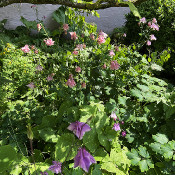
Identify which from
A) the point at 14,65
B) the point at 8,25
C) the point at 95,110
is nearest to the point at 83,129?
the point at 95,110

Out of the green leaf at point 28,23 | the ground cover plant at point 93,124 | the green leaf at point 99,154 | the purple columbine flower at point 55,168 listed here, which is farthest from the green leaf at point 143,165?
the green leaf at point 28,23

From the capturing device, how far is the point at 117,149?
172cm

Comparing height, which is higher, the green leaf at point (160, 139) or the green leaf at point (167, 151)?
the green leaf at point (167, 151)

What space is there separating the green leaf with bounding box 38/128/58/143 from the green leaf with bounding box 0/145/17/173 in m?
0.33

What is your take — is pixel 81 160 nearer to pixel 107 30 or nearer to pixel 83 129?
pixel 83 129

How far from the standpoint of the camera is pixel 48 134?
1.69 metres

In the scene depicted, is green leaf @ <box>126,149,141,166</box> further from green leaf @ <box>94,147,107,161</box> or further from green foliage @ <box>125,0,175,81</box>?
green foliage @ <box>125,0,175,81</box>

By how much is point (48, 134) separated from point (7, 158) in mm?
426

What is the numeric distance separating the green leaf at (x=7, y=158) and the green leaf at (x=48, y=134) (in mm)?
330

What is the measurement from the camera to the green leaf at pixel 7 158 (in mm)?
1311

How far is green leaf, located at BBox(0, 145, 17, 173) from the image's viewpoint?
4.30 ft

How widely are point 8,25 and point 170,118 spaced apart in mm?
4996

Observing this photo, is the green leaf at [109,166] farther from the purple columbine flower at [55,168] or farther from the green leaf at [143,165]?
the purple columbine flower at [55,168]

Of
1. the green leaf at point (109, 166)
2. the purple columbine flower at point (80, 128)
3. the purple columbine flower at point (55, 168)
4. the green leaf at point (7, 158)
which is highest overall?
the purple columbine flower at point (80, 128)
